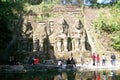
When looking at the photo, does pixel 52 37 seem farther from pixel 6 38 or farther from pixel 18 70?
pixel 18 70

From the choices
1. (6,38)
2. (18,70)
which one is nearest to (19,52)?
(6,38)

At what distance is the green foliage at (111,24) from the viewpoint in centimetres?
4722

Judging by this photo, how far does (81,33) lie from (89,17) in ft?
9.38

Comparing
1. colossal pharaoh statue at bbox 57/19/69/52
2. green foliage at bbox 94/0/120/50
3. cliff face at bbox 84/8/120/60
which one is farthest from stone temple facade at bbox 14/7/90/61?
green foliage at bbox 94/0/120/50

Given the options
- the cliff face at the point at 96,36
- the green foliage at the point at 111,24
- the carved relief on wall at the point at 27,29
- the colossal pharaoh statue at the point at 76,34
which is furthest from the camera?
the carved relief on wall at the point at 27,29

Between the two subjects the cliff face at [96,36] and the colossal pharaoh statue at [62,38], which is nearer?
the cliff face at [96,36]

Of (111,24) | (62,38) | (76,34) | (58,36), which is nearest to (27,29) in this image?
(58,36)

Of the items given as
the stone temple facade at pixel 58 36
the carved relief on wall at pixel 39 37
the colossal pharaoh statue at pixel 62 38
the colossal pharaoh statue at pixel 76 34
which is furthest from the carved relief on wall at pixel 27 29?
the colossal pharaoh statue at pixel 76 34

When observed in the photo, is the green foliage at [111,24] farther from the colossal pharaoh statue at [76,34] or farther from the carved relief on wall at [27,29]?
the carved relief on wall at [27,29]

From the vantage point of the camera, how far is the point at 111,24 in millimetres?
47969

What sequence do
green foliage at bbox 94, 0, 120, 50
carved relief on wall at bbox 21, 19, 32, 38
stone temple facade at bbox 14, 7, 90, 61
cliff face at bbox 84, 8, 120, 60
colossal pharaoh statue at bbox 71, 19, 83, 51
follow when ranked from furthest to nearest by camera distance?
carved relief on wall at bbox 21, 19, 32, 38, colossal pharaoh statue at bbox 71, 19, 83, 51, stone temple facade at bbox 14, 7, 90, 61, green foliage at bbox 94, 0, 120, 50, cliff face at bbox 84, 8, 120, 60

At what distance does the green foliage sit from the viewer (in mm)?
47219

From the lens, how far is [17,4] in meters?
51.1

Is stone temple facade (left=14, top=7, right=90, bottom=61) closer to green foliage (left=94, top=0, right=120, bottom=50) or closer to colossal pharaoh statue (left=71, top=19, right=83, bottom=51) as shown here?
colossal pharaoh statue (left=71, top=19, right=83, bottom=51)
